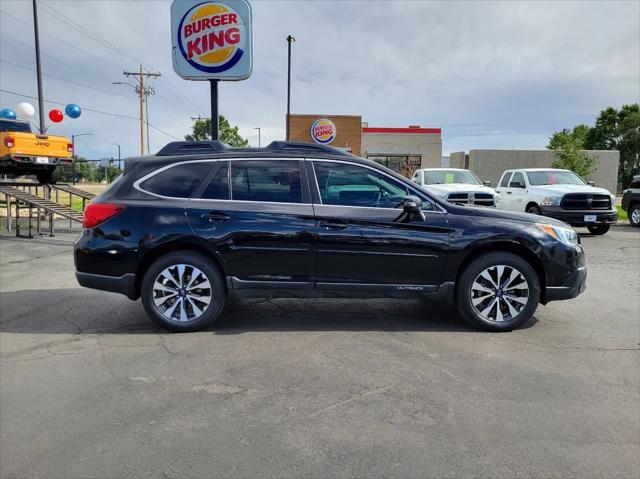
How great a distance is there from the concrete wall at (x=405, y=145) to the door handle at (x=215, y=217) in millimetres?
35493

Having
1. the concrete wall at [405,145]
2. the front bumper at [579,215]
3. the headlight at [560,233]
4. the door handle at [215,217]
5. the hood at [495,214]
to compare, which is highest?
the concrete wall at [405,145]

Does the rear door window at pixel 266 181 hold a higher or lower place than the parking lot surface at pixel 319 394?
higher

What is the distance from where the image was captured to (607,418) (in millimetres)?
3264

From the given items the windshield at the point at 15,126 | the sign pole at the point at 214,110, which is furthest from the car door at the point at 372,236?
the windshield at the point at 15,126

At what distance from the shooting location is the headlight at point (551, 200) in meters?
13.1

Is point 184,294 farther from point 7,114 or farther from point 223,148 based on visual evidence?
point 7,114

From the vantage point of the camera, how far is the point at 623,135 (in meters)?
45.0

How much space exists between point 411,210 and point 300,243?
1122 mm

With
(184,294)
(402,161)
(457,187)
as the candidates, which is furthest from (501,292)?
(402,161)

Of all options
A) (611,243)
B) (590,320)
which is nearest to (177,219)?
(590,320)

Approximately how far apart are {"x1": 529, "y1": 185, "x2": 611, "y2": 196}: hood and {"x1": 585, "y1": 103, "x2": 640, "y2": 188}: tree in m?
33.8

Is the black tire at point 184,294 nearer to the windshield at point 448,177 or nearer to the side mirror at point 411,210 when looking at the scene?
the side mirror at point 411,210

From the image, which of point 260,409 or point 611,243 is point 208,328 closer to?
point 260,409

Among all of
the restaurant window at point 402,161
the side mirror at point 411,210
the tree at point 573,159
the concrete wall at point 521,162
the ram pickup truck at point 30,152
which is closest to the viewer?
the side mirror at point 411,210
